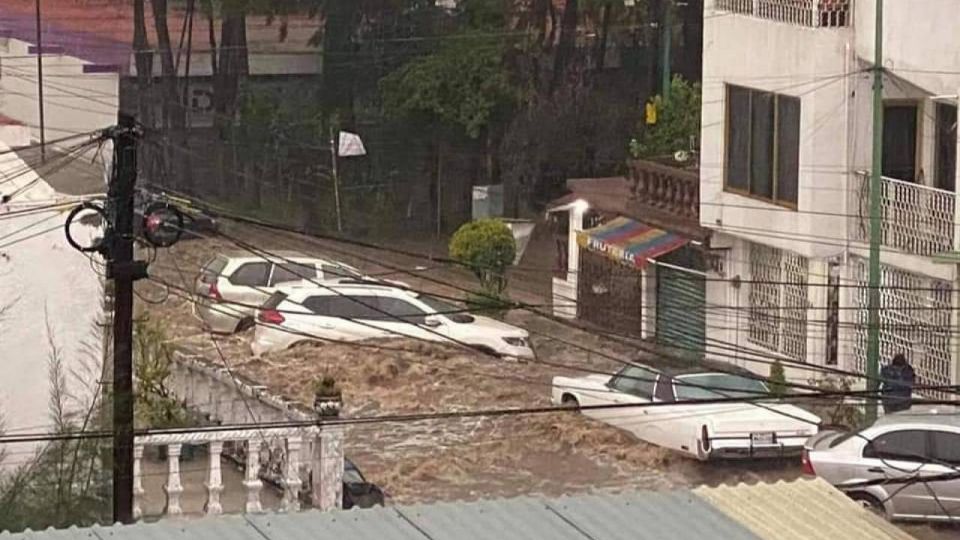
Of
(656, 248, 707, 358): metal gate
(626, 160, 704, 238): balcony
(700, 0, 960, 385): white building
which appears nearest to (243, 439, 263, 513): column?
(700, 0, 960, 385): white building

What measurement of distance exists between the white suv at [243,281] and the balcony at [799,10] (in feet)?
17.3

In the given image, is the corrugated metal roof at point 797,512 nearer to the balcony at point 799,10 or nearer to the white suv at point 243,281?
the balcony at point 799,10

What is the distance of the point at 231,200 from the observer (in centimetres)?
3291

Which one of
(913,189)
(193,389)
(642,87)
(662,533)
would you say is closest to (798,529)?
(662,533)

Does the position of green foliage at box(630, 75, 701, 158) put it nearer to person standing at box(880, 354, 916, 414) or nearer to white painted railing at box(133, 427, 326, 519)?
person standing at box(880, 354, 916, 414)

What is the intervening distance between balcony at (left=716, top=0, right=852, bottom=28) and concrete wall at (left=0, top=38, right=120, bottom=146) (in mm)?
6790

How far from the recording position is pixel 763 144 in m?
22.7

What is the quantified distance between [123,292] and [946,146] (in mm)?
11188

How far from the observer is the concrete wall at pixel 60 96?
2480 cm

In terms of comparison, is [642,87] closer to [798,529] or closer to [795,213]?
[795,213]

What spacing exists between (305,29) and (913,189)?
16.2 meters

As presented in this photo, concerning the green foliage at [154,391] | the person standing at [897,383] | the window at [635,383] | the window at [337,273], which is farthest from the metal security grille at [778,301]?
the green foliage at [154,391]

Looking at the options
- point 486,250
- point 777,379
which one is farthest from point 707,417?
point 486,250

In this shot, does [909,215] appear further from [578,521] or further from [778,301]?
[578,521]
